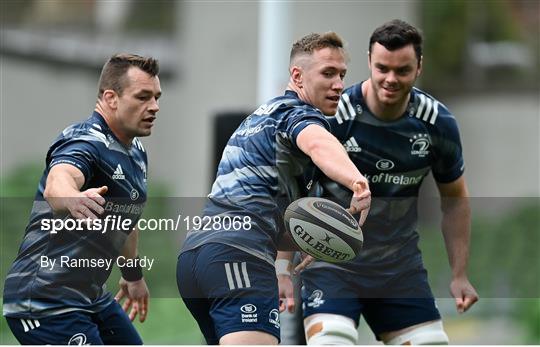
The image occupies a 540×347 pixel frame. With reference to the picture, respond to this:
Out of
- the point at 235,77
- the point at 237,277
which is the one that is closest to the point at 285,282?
the point at 237,277

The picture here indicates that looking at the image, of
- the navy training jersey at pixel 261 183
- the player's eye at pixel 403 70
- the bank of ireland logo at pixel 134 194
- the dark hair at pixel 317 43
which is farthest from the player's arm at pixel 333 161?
the bank of ireland logo at pixel 134 194

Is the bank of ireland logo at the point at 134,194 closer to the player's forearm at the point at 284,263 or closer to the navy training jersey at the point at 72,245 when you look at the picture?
the navy training jersey at the point at 72,245

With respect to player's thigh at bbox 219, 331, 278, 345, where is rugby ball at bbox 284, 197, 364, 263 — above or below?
above

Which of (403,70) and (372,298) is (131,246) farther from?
(403,70)

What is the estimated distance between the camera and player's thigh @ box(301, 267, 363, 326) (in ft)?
24.1

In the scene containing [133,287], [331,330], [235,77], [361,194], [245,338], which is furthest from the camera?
[235,77]

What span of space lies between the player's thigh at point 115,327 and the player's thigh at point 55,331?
0.88 feet

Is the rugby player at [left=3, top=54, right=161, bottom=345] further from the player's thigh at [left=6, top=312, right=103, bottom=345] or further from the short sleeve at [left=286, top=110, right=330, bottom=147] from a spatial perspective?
the short sleeve at [left=286, top=110, right=330, bottom=147]

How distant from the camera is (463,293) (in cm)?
752

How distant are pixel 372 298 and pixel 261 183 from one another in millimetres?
1478

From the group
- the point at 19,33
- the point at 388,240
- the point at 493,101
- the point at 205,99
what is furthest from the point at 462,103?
the point at 388,240

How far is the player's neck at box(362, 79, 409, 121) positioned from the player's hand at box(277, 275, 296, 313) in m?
1.15

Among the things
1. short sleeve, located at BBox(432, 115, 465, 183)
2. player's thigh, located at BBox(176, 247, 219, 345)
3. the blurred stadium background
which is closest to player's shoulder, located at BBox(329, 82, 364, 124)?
short sleeve, located at BBox(432, 115, 465, 183)

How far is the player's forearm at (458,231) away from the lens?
297 inches
